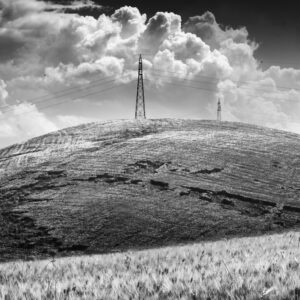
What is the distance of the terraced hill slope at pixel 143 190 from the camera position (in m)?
22.4

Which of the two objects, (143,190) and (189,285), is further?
(143,190)

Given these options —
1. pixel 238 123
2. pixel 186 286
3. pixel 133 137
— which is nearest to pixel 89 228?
pixel 133 137

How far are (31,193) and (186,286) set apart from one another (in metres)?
21.8

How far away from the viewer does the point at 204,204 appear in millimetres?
24562

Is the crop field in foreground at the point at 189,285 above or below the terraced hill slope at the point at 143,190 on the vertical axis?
above

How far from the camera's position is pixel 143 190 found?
25.4 metres

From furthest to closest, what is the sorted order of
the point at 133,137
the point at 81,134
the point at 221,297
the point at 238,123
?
the point at 238,123, the point at 81,134, the point at 133,137, the point at 221,297

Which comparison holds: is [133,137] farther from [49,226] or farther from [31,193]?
[49,226]

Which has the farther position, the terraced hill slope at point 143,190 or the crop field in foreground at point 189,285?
the terraced hill slope at point 143,190

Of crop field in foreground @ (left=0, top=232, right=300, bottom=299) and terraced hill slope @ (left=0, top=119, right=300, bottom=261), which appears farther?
terraced hill slope @ (left=0, top=119, right=300, bottom=261)

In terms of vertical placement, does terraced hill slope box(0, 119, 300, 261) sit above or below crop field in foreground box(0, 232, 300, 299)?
below

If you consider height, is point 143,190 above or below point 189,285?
below

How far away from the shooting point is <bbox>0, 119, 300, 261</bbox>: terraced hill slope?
22.4m

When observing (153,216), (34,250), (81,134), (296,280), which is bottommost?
(34,250)
